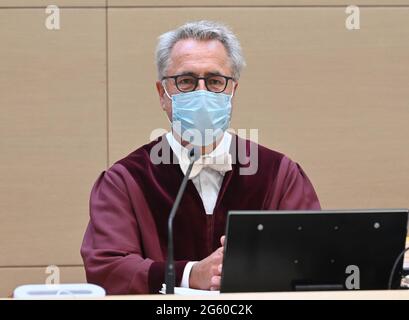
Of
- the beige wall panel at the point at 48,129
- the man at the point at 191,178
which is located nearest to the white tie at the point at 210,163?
the man at the point at 191,178

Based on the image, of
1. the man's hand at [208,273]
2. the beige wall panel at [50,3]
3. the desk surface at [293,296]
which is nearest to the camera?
the desk surface at [293,296]

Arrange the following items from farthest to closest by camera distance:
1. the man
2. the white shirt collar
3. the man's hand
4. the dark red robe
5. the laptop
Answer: the white shirt collar → the man → the dark red robe → the man's hand → the laptop

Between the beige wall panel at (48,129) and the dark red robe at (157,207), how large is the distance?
124 centimetres

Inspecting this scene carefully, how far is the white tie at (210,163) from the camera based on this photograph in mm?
2818

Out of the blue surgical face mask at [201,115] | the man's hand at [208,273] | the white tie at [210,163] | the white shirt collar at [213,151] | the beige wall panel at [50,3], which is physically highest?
the beige wall panel at [50,3]

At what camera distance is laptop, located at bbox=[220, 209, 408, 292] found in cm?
189

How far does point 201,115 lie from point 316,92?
161 cm

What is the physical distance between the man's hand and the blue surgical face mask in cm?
58

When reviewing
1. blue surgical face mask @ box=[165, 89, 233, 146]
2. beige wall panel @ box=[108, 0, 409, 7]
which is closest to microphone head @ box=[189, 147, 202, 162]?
blue surgical face mask @ box=[165, 89, 233, 146]

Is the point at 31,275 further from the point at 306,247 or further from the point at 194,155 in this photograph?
the point at 306,247

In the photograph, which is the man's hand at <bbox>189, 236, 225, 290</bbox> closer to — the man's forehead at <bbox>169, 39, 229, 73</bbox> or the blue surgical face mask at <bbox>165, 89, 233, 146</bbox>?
the blue surgical face mask at <bbox>165, 89, 233, 146</bbox>

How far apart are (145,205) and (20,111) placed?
158 centimetres

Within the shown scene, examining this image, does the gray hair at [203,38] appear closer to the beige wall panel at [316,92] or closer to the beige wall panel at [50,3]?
the beige wall panel at [316,92]

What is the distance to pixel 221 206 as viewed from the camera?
2.81 metres
